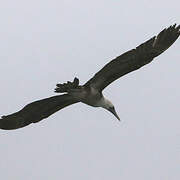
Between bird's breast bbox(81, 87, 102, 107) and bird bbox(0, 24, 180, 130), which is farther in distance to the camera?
bird's breast bbox(81, 87, 102, 107)

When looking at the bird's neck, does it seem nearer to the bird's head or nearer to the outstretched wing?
the bird's head

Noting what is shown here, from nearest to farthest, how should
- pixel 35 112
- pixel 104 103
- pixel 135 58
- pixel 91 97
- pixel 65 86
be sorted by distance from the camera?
pixel 65 86 < pixel 135 58 < pixel 91 97 < pixel 104 103 < pixel 35 112

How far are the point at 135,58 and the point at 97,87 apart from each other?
1.20m

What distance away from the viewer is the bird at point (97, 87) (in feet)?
73.3

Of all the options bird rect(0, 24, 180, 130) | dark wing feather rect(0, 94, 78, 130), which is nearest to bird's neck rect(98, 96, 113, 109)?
bird rect(0, 24, 180, 130)

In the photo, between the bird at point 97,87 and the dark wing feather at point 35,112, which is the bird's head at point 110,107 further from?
the dark wing feather at point 35,112

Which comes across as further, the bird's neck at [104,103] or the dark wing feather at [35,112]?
the dark wing feather at [35,112]

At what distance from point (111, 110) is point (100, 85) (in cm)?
148

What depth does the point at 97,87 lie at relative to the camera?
2278 cm

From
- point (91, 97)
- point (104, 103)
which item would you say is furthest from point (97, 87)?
point (104, 103)

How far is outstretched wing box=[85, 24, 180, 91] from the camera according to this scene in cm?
2233

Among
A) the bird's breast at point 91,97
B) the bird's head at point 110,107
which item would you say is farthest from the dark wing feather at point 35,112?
the bird's head at point 110,107

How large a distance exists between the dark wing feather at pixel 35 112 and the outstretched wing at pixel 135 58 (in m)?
1.21

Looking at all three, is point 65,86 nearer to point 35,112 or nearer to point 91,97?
point 91,97
